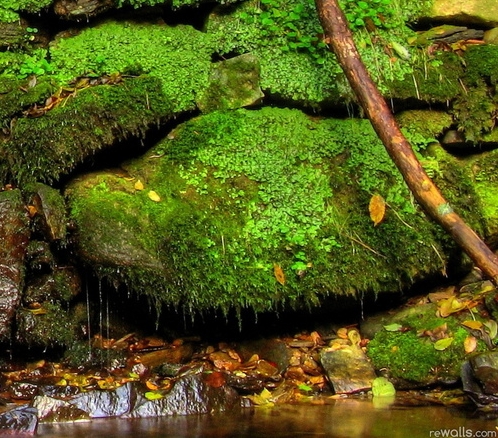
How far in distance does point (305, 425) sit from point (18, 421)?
197 cm

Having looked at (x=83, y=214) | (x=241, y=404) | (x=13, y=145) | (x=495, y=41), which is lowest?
(x=241, y=404)

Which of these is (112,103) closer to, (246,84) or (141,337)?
(246,84)

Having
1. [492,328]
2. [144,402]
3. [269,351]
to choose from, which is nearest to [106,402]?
[144,402]

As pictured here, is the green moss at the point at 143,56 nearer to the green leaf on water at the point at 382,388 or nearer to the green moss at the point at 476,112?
the green moss at the point at 476,112

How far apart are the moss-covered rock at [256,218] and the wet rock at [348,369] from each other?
1.77 feet

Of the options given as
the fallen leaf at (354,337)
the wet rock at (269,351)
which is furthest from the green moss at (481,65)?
the wet rock at (269,351)

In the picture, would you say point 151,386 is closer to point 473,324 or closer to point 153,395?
point 153,395

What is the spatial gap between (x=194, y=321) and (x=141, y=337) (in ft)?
1.89

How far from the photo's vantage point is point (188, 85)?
6488mm

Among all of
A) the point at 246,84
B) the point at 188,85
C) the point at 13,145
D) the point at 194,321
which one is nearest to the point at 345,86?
the point at 246,84

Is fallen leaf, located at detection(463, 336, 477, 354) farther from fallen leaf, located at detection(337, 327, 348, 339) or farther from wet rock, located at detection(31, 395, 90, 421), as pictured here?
wet rock, located at detection(31, 395, 90, 421)

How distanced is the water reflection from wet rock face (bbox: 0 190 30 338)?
128 cm

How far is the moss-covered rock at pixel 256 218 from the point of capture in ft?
18.5

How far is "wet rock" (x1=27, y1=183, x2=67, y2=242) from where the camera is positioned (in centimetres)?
568
